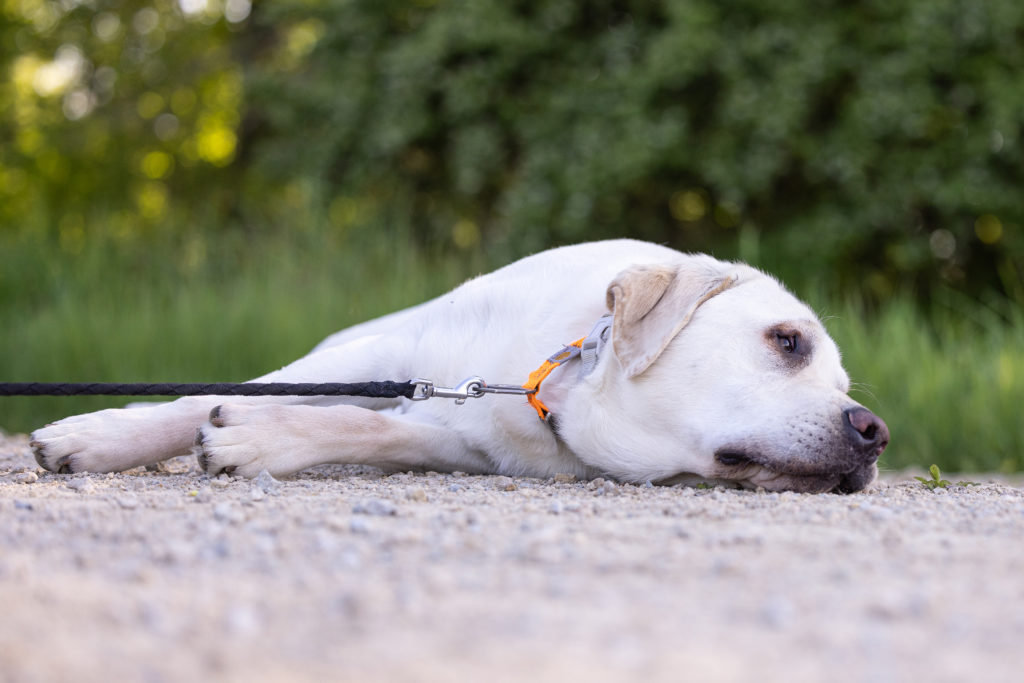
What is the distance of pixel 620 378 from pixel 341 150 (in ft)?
32.0

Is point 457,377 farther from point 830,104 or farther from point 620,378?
point 830,104

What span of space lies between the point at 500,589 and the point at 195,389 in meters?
1.58

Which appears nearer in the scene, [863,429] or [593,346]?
[863,429]

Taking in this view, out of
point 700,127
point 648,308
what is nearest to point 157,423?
point 648,308

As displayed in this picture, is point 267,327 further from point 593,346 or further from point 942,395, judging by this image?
point 942,395

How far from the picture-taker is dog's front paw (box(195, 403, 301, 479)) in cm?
309

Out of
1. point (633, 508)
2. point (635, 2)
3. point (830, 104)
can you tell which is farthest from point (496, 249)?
point (633, 508)

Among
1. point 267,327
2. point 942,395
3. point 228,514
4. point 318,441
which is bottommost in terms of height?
point 942,395

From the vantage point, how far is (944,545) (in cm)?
219

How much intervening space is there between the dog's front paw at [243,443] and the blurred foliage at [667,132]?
576 cm

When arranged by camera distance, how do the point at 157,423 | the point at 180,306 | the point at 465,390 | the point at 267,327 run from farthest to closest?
the point at 180,306, the point at 267,327, the point at 157,423, the point at 465,390

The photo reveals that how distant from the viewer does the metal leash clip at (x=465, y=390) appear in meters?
3.17

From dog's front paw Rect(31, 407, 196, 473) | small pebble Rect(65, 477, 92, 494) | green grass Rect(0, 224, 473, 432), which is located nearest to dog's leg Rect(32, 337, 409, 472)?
dog's front paw Rect(31, 407, 196, 473)

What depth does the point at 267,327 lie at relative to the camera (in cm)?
692
